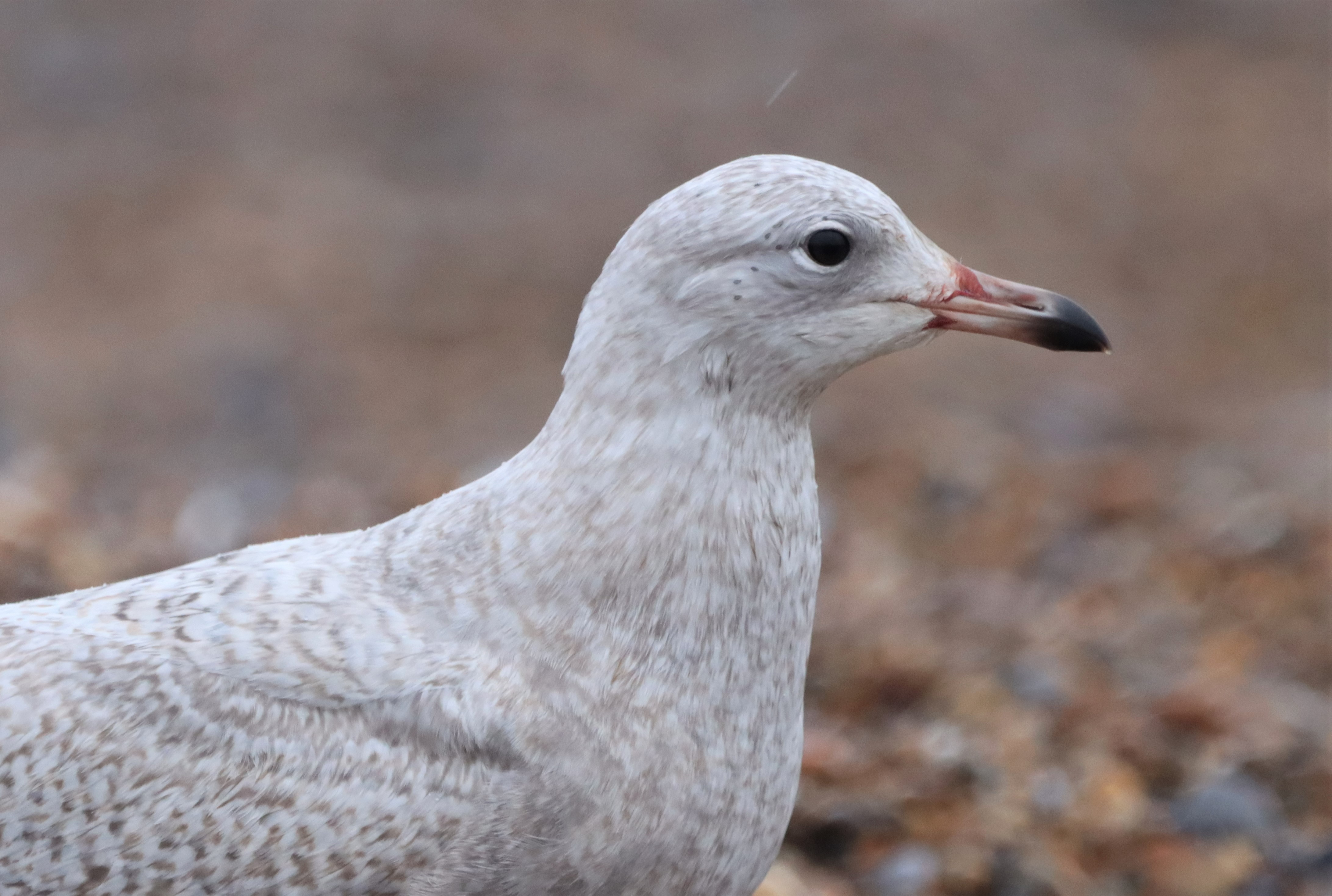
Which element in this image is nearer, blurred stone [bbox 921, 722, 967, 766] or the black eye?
the black eye

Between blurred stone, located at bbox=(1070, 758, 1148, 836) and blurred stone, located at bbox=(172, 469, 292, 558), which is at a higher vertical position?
blurred stone, located at bbox=(172, 469, 292, 558)

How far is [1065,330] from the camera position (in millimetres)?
3264

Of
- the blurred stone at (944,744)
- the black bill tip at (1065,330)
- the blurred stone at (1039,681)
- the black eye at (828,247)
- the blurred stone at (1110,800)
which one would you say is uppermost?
the black eye at (828,247)

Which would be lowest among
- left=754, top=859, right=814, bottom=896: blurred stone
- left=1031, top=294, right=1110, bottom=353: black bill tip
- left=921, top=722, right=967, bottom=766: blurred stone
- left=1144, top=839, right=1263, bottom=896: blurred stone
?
left=1144, top=839, right=1263, bottom=896: blurred stone

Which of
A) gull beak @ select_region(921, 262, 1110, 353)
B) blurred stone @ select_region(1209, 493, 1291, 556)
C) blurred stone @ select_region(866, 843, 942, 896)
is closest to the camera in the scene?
gull beak @ select_region(921, 262, 1110, 353)

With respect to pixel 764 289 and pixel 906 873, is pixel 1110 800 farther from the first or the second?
pixel 764 289

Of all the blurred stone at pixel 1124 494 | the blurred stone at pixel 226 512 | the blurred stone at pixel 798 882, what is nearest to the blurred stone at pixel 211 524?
the blurred stone at pixel 226 512

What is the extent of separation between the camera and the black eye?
3.07 meters

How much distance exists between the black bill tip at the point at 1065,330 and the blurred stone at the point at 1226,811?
88.0 inches

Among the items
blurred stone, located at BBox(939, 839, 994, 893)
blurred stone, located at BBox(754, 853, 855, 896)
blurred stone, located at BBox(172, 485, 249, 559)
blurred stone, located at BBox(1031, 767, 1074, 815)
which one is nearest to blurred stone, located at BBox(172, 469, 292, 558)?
blurred stone, located at BBox(172, 485, 249, 559)

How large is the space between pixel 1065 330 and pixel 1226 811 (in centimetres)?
234

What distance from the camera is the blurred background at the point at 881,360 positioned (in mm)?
5129

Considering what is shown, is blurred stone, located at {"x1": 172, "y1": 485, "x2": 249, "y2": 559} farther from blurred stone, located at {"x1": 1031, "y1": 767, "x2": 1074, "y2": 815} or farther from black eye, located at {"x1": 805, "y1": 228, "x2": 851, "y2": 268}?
black eye, located at {"x1": 805, "y1": 228, "x2": 851, "y2": 268}

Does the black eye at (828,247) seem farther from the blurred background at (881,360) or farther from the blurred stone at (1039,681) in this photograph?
the blurred stone at (1039,681)
